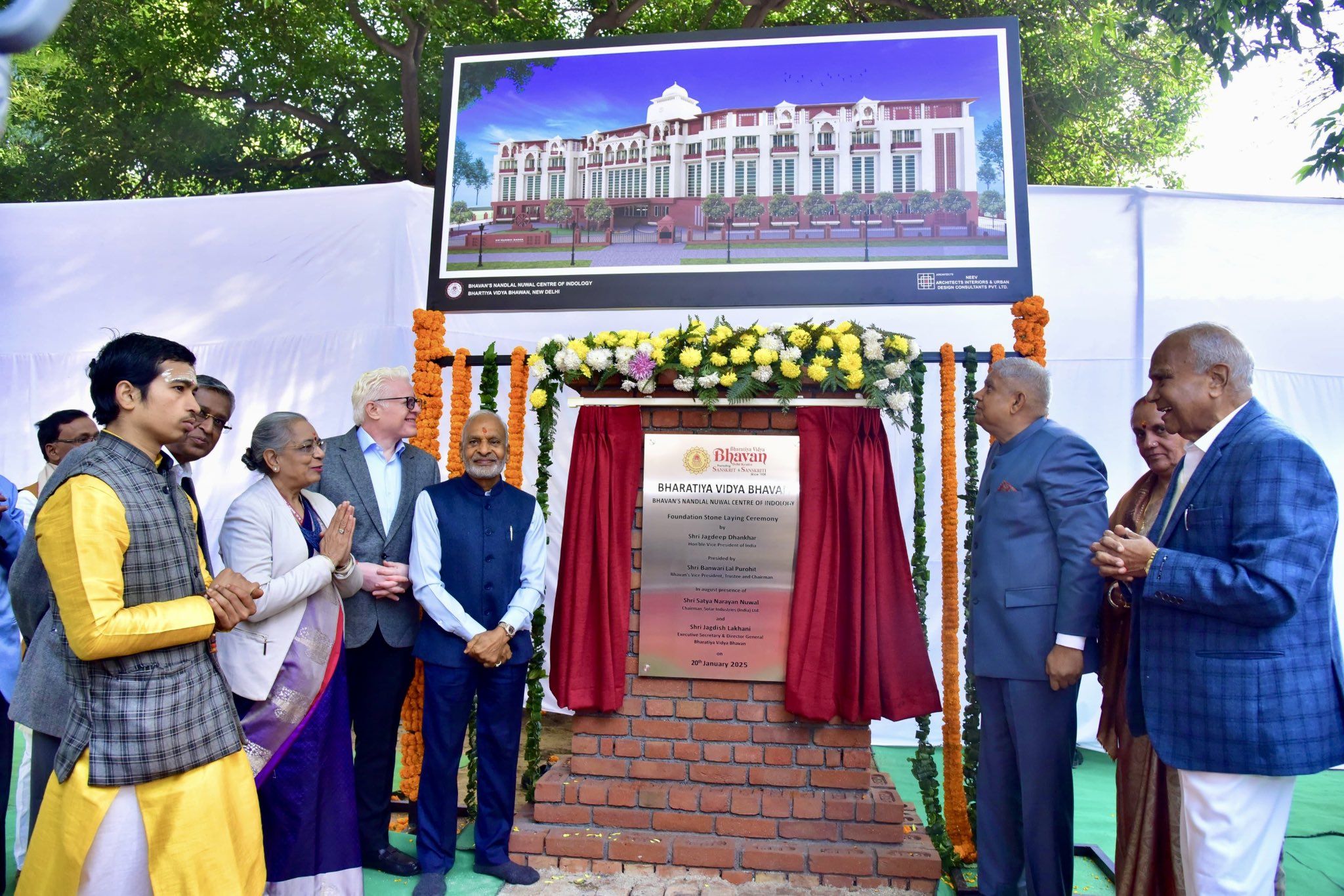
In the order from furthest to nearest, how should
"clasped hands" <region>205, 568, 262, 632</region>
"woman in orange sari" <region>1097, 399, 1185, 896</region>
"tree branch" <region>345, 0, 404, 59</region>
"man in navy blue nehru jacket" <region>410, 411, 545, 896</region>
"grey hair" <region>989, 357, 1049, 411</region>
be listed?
1. "tree branch" <region>345, 0, 404, 59</region>
2. "man in navy blue nehru jacket" <region>410, 411, 545, 896</region>
3. "grey hair" <region>989, 357, 1049, 411</region>
4. "woman in orange sari" <region>1097, 399, 1185, 896</region>
5. "clasped hands" <region>205, 568, 262, 632</region>

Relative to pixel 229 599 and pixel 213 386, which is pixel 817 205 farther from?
pixel 229 599

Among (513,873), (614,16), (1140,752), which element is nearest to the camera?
(1140,752)

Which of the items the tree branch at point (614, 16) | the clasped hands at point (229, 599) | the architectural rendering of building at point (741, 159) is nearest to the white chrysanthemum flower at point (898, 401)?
the architectural rendering of building at point (741, 159)

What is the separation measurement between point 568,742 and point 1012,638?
3461mm

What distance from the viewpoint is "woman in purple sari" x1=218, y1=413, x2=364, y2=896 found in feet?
9.68

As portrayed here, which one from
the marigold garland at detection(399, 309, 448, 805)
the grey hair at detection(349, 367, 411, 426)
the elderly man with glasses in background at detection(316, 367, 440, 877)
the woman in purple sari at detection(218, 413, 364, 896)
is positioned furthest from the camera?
the marigold garland at detection(399, 309, 448, 805)

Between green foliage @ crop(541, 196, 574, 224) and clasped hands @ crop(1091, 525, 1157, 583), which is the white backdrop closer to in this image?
green foliage @ crop(541, 196, 574, 224)

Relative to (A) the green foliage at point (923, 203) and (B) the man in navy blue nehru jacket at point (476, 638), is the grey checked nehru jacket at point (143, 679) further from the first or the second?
(A) the green foliage at point (923, 203)

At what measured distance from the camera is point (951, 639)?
3.87m

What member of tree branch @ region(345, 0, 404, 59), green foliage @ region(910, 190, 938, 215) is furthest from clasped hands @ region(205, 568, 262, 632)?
tree branch @ region(345, 0, 404, 59)

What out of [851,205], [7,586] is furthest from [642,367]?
[7,586]

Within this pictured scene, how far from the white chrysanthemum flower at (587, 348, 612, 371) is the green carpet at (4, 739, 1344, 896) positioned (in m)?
1.99

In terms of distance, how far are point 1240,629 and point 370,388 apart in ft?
10.1

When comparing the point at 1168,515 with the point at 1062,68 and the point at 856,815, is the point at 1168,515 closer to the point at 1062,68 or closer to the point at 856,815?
the point at 856,815
